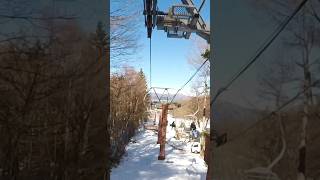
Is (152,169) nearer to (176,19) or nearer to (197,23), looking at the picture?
(176,19)

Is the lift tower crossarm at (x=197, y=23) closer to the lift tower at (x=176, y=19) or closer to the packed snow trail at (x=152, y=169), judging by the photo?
the lift tower at (x=176, y=19)

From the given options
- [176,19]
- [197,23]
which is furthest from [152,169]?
[197,23]

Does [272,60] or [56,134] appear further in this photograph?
[56,134]

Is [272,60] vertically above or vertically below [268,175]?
above

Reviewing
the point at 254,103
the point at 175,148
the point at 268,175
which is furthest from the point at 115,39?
the point at 175,148

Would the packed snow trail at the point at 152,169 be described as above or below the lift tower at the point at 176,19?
below

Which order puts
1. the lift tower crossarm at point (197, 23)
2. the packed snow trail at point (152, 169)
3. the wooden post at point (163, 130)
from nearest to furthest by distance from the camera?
the lift tower crossarm at point (197, 23), the packed snow trail at point (152, 169), the wooden post at point (163, 130)

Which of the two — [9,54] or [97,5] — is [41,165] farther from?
[97,5]

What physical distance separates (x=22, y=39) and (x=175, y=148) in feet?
31.7

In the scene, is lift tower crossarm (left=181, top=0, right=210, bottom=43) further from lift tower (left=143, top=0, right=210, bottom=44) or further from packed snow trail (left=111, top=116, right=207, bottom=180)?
packed snow trail (left=111, top=116, right=207, bottom=180)

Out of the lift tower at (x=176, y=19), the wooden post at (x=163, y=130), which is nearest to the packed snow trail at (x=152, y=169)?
the wooden post at (x=163, y=130)

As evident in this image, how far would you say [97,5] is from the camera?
1.43m

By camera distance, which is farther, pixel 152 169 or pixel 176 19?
pixel 152 169

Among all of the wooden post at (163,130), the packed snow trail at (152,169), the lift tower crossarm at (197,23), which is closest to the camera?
the lift tower crossarm at (197,23)
